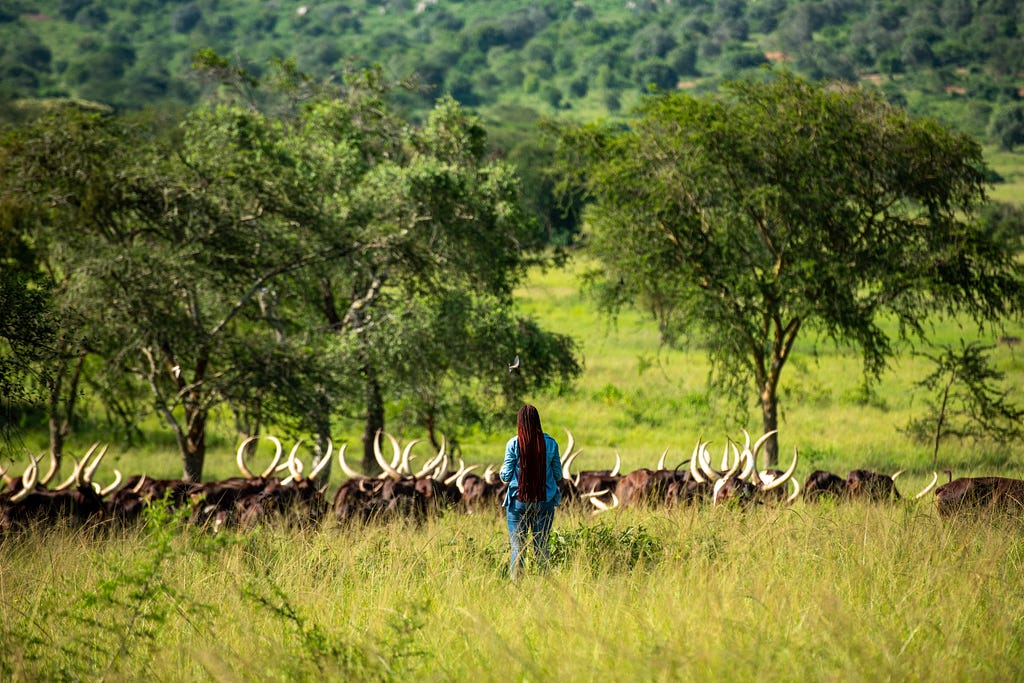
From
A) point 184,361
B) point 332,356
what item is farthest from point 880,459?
point 184,361

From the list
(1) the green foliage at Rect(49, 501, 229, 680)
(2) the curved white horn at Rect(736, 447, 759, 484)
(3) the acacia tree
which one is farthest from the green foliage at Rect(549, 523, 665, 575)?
(3) the acacia tree

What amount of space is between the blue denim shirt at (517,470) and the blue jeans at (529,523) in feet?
0.24

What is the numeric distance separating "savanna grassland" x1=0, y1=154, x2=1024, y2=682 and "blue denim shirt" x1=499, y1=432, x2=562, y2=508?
1.55ft

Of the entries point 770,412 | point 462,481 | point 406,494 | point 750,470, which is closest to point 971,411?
point 770,412

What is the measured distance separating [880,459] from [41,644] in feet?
58.0

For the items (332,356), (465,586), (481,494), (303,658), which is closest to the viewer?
(303,658)

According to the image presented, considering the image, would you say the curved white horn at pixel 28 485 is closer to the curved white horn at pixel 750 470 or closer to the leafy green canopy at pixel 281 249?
the leafy green canopy at pixel 281 249

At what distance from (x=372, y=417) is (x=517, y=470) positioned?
13308 millimetres

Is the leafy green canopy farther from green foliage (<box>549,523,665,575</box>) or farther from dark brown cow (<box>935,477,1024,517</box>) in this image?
dark brown cow (<box>935,477,1024,517</box>)

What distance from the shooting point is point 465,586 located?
684cm

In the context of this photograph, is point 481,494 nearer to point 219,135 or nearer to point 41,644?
point 41,644

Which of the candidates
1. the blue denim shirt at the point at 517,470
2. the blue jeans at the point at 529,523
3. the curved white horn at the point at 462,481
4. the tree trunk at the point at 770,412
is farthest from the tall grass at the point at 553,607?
the tree trunk at the point at 770,412

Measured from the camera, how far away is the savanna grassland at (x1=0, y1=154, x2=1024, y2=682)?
5.04m

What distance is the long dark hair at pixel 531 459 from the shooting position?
24.0 feet
